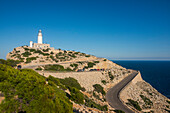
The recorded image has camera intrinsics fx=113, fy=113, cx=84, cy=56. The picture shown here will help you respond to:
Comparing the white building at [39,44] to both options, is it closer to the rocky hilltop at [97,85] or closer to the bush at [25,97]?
the rocky hilltop at [97,85]

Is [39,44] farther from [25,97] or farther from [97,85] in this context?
[25,97]

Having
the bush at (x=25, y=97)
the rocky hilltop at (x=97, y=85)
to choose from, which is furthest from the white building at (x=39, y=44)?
the bush at (x=25, y=97)

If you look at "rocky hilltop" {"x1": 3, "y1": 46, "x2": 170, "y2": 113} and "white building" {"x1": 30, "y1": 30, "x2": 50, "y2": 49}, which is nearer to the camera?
"rocky hilltop" {"x1": 3, "y1": 46, "x2": 170, "y2": 113}

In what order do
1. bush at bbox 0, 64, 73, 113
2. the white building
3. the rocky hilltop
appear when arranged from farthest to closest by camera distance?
1. the white building
2. the rocky hilltop
3. bush at bbox 0, 64, 73, 113

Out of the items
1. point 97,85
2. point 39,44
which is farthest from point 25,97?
point 39,44

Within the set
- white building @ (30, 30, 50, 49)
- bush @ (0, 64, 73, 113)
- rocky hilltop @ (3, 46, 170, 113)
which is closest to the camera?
bush @ (0, 64, 73, 113)

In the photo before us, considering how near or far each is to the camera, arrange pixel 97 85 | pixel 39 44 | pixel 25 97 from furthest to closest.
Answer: pixel 39 44 → pixel 97 85 → pixel 25 97

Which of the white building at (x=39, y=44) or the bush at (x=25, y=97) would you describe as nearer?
the bush at (x=25, y=97)

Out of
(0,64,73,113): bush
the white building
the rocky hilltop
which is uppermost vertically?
the white building

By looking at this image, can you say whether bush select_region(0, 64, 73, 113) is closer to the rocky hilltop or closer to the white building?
the rocky hilltop

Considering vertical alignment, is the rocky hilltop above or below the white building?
below

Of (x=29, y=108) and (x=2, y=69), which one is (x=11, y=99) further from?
(x=2, y=69)

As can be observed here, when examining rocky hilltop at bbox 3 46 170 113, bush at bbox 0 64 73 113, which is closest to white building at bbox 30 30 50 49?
rocky hilltop at bbox 3 46 170 113

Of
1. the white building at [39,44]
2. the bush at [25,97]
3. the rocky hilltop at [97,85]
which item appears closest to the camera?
the bush at [25,97]
